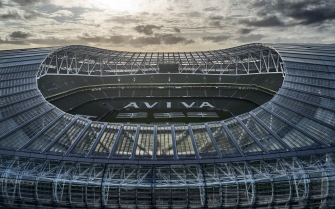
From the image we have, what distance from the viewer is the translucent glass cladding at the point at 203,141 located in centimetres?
2033

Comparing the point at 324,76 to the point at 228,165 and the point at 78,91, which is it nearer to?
the point at 228,165

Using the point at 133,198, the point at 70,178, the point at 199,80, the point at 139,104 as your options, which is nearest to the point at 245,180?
the point at 133,198

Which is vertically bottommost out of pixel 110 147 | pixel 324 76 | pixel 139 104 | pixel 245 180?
pixel 139 104

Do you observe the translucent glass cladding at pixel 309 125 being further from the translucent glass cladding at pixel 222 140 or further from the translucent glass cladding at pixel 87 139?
the translucent glass cladding at pixel 87 139

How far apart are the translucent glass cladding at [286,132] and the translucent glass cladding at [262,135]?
945 mm

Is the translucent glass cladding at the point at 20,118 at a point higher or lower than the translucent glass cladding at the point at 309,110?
lower

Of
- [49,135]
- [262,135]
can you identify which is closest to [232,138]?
[262,135]

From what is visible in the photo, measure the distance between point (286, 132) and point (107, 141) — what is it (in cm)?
1949

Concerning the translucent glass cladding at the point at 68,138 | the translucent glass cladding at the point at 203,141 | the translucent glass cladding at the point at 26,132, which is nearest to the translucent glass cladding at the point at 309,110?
the translucent glass cladding at the point at 203,141

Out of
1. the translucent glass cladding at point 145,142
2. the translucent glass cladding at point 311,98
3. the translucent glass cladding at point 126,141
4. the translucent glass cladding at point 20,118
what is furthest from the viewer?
the translucent glass cladding at point 311,98

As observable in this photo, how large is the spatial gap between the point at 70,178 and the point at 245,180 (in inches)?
618

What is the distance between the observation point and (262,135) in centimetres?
2216

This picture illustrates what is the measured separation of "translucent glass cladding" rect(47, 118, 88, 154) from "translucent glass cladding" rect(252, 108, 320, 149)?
2154cm

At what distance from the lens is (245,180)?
59.6 ft
